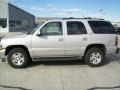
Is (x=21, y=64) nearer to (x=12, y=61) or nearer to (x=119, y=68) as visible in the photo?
(x=12, y=61)

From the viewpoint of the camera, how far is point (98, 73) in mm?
8641

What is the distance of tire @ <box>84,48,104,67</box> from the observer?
9742 millimetres

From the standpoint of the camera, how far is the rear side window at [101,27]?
984cm

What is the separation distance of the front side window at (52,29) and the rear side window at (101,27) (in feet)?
4.25

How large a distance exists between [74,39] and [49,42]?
0.99 metres

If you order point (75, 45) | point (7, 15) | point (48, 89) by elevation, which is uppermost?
point (7, 15)

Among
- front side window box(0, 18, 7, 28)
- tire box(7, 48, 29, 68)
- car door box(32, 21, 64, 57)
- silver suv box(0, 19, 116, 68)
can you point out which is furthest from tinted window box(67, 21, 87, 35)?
front side window box(0, 18, 7, 28)

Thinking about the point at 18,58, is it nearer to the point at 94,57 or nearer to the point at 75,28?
the point at 75,28

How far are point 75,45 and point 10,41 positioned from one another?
8.16 feet

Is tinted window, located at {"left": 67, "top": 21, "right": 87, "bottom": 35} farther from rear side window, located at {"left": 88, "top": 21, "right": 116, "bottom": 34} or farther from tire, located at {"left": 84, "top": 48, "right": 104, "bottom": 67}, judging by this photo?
tire, located at {"left": 84, "top": 48, "right": 104, "bottom": 67}

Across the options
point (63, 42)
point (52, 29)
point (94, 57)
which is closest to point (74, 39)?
point (63, 42)

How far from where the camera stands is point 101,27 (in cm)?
993

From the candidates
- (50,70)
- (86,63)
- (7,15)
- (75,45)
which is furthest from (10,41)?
(7,15)

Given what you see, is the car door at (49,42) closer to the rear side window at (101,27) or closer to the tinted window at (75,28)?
the tinted window at (75,28)
